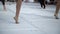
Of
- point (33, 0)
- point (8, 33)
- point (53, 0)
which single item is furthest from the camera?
point (33, 0)

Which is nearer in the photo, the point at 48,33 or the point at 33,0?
the point at 48,33

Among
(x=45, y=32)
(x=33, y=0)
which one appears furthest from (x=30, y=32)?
(x=33, y=0)

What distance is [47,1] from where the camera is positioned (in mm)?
6824

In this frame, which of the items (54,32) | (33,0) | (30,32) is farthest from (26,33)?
(33,0)

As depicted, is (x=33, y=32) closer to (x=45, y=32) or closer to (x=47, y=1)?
(x=45, y=32)

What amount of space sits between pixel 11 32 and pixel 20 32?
0.09m

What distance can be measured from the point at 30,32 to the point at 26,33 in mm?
64

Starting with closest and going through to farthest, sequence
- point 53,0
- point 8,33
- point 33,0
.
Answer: point 8,33 → point 53,0 → point 33,0

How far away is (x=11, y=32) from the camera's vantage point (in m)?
1.84

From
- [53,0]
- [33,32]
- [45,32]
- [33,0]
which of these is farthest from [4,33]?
[33,0]

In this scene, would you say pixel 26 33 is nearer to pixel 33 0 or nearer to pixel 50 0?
pixel 50 0

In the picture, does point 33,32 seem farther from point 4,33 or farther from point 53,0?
point 53,0

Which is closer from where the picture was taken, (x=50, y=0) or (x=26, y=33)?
(x=26, y=33)

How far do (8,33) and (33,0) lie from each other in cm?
584
